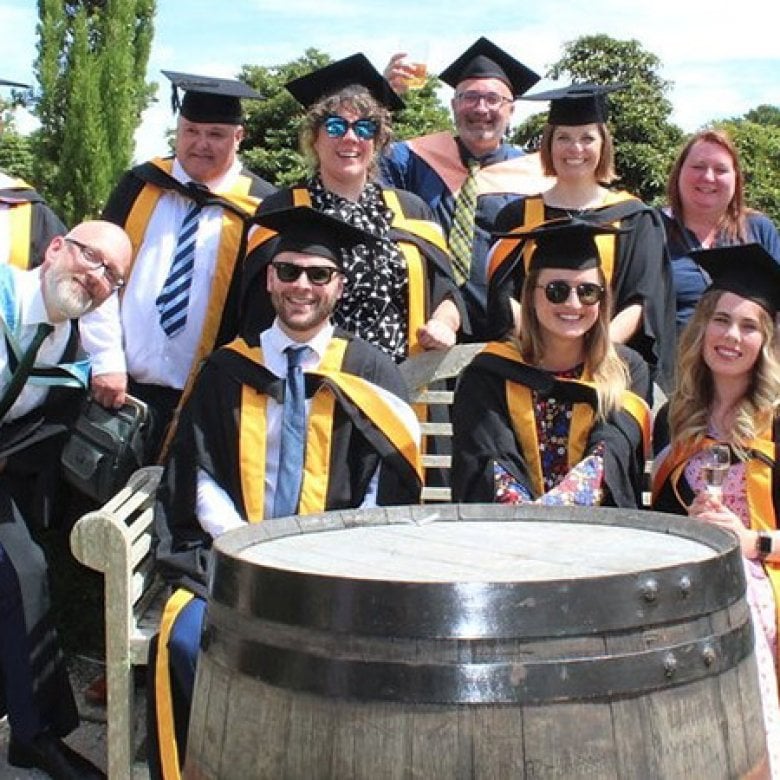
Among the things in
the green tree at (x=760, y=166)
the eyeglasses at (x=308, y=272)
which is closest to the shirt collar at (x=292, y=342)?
the eyeglasses at (x=308, y=272)

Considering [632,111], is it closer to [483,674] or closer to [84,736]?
[84,736]

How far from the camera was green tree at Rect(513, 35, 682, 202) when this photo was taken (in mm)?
15758

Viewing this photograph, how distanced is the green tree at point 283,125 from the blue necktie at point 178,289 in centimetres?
1134

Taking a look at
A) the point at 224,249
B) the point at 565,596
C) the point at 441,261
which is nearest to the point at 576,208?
the point at 441,261

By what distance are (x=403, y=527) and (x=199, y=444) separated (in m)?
1.27

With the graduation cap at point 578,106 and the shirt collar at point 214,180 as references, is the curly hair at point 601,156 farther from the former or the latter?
the shirt collar at point 214,180

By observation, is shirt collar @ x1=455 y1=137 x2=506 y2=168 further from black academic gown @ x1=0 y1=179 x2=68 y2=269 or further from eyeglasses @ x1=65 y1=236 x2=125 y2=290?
eyeglasses @ x1=65 y1=236 x2=125 y2=290

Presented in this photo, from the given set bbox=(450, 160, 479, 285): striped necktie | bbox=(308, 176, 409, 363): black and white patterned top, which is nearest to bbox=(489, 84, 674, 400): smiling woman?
bbox=(450, 160, 479, 285): striped necktie

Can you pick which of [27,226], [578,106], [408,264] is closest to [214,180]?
[27,226]

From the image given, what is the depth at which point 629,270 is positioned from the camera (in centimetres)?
489

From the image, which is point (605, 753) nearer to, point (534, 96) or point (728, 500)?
point (728, 500)

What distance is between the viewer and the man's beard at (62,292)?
4004 millimetres

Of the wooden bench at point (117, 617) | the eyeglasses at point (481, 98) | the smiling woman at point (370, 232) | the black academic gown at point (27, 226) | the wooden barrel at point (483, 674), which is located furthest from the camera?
the eyeglasses at point (481, 98)

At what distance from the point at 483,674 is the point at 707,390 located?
2.12m
